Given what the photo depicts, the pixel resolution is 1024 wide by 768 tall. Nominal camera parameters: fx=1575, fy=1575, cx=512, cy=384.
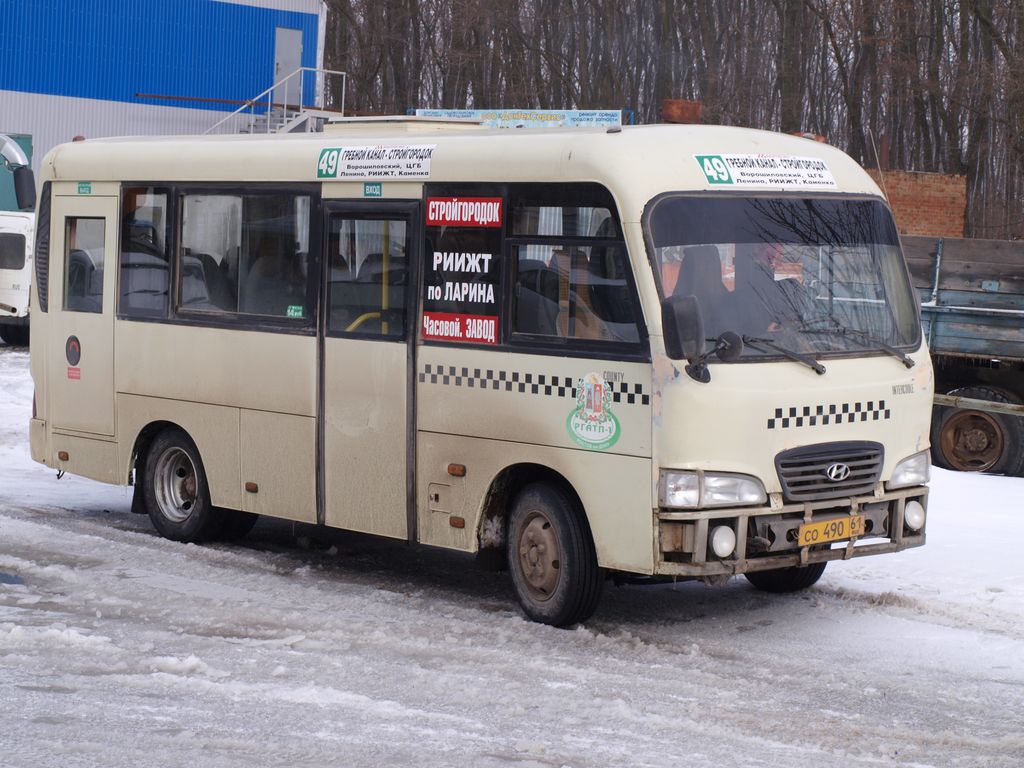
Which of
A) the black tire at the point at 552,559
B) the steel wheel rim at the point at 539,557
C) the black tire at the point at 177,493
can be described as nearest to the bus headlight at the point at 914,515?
the black tire at the point at 552,559

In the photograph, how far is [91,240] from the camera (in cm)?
1116

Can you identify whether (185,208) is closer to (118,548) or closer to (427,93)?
(118,548)

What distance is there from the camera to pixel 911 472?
28.0 feet

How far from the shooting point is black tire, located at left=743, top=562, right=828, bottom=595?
30.0 feet

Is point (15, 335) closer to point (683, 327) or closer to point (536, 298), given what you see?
point (536, 298)

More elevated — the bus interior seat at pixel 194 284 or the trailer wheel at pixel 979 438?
the bus interior seat at pixel 194 284

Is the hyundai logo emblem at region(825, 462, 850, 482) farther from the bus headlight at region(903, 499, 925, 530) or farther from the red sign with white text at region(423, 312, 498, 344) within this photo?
the red sign with white text at region(423, 312, 498, 344)

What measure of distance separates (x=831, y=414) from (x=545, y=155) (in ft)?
6.59

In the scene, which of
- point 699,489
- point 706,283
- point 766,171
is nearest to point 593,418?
point 699,489

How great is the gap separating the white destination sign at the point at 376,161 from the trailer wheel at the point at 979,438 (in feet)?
25.8

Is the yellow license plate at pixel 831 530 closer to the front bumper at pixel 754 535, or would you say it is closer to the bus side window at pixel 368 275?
the front bumper at pixel 754 535

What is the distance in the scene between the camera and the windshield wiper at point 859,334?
8.17 meters

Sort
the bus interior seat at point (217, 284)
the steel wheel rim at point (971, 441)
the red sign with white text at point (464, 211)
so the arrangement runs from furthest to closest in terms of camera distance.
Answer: the steel wheel rim at point (971, 441) → the bus interior seat at point (217, 284) → the red sign with white text at point (464, 211)

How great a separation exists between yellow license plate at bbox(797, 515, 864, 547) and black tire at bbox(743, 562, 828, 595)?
3.18ft
